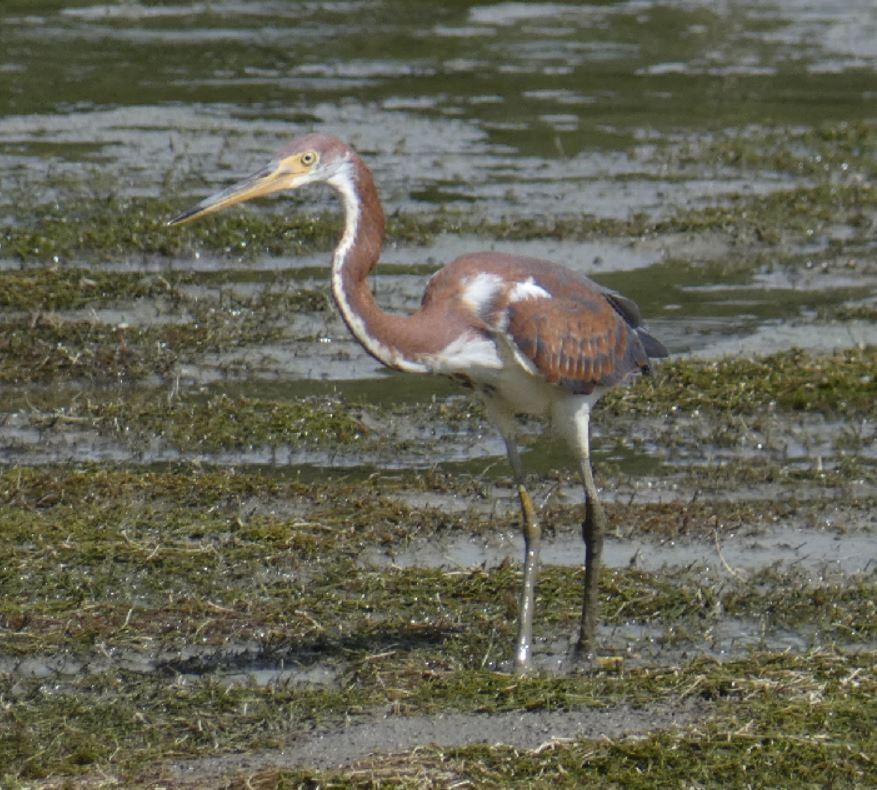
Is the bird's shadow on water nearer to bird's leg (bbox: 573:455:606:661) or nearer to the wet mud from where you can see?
the wet mud

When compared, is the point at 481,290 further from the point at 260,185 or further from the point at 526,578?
the point at 526,578

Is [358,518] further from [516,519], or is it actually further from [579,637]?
[579,637]

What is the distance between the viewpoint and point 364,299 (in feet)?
20.0

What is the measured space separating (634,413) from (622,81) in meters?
8.29

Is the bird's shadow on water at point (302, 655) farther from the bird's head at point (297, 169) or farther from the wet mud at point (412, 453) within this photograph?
the bird's head at point (297, 169)

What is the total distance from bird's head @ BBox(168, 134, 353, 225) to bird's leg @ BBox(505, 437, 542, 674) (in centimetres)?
115

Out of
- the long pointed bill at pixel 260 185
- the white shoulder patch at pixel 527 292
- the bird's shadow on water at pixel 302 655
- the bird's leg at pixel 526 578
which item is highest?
the long pointed bill at pixel 260 185

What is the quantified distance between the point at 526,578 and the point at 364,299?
1.15 m

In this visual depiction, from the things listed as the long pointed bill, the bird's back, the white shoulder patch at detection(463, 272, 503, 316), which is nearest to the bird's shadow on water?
the bird's back

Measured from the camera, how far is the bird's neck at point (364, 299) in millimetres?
6078

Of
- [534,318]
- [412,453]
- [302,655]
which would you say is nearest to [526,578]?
[302,655]

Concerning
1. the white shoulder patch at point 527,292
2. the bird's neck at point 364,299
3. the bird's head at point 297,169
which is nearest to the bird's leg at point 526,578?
the white shoulder patch at point 527,292

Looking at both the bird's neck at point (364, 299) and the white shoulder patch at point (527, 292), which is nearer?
the bird's neck at point (364, 299)

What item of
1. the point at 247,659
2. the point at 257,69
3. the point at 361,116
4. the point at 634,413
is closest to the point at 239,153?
the point at 361,116
